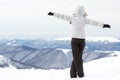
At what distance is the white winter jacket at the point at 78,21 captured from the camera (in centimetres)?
1495

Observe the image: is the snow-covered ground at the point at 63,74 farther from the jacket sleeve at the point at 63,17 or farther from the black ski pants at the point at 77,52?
the jacket sleeve at the point at 63,17

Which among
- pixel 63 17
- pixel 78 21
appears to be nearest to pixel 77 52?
pixel 78 21

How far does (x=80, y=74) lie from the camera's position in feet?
50.3

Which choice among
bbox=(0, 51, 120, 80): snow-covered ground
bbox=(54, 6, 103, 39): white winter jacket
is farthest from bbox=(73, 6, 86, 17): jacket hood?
bbox=(0, 51, 120, 80): snow-covered ground

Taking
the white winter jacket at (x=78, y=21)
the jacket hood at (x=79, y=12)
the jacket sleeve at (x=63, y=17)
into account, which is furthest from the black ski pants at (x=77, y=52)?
the jacket hood at (x=79, y=12)

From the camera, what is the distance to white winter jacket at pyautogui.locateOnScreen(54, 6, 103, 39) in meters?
14.9

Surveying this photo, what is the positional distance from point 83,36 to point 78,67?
3.64 feet

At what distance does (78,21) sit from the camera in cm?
1502

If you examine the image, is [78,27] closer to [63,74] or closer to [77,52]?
[77,52]

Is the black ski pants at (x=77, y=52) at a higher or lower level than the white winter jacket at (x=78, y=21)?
lower

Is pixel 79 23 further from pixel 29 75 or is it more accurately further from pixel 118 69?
pixel 29 75

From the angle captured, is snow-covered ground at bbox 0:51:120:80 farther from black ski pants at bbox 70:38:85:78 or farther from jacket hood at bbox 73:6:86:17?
jacket hood at bbox 73:6:86:17

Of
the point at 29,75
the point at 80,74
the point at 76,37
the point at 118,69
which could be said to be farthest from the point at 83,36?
the point at 29,75

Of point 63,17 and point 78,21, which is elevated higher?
point 63,17
